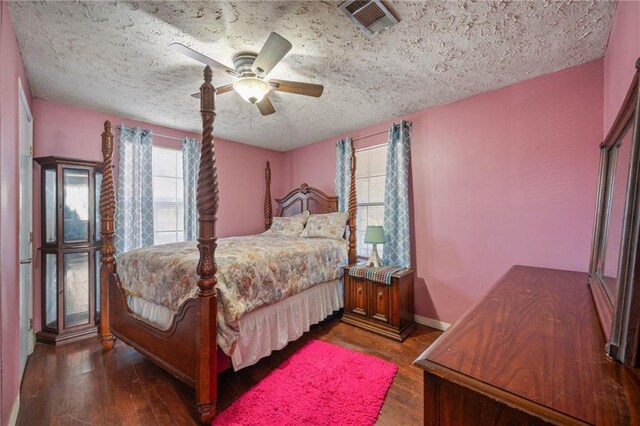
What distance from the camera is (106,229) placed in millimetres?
2436

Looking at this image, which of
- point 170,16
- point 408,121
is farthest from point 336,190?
point 170,16

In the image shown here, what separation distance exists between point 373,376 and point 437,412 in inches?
58.7

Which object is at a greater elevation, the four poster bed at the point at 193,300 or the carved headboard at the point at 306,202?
the carved headboard at the point at 306,202

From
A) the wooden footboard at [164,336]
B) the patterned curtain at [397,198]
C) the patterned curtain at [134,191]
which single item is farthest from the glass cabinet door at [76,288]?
the patterned curtain at [397,198]

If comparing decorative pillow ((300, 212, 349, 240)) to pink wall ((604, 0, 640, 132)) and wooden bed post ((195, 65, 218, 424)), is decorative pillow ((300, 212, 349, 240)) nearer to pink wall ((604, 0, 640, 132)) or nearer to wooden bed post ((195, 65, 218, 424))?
wooden bed post ((195, 65, 218, 424))

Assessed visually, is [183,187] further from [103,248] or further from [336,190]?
[336,190]

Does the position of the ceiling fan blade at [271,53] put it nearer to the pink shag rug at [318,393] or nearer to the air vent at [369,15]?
the air vent at [369,15]

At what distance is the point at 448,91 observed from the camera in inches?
98.7

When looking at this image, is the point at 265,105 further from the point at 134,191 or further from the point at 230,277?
the point at 134,191

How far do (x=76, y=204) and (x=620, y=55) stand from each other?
447cm

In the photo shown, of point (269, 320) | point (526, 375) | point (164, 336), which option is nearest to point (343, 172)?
point (269, 320)

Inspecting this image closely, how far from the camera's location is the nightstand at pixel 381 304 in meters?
2.62

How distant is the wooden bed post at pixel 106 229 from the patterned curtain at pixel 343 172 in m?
2.57

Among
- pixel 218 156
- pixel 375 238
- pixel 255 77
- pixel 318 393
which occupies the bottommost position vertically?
pixel 318 393
